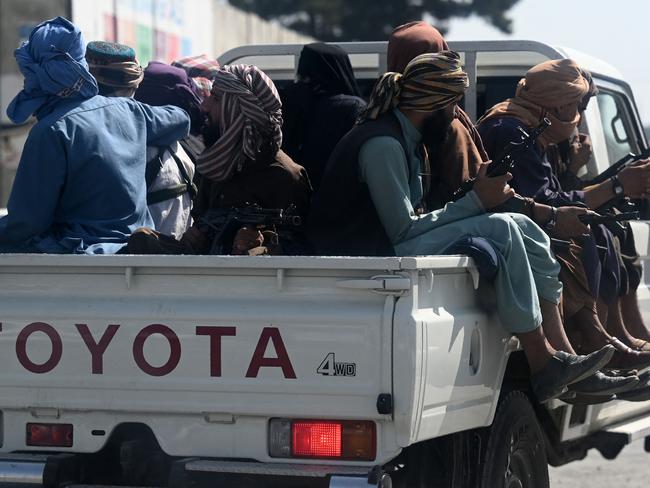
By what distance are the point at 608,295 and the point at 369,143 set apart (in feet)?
4.98

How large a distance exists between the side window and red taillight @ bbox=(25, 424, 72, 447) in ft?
12.0

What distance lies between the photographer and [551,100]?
606 cm

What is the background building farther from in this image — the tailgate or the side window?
the tailgate

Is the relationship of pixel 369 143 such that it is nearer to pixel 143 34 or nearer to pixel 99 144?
pixel 99 144

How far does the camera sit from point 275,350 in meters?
4.45

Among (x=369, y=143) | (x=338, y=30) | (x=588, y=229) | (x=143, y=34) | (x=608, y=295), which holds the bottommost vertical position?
(x=338, y=30)

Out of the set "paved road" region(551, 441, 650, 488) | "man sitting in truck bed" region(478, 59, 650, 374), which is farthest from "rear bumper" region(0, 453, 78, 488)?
"paved road" region(551, 441, 650, 488)

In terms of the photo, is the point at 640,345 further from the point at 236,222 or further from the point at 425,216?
the point at 236,222

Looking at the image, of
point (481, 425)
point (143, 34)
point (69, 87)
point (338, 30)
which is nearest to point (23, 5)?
point (143, 34)

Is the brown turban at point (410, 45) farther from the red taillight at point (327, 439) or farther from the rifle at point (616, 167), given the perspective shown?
the red taillight at point (327, 439)

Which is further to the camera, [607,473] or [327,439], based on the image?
[607,473]

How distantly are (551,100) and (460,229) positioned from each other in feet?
4.12

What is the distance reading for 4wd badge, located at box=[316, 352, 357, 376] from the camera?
438 cm

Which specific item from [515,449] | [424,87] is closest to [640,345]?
[515,449]
